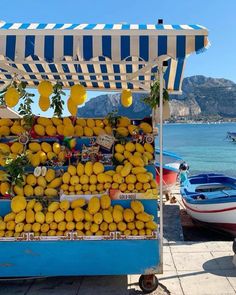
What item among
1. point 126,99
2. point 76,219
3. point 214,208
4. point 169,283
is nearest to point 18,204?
point 76,219

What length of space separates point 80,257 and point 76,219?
0.49 metres

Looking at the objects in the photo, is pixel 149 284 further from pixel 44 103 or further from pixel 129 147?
pixel 44 103

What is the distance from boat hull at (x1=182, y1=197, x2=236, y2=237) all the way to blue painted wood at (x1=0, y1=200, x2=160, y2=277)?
437cm

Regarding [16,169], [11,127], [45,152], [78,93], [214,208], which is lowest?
[214,208]

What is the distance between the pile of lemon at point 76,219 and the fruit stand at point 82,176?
13 millimetres

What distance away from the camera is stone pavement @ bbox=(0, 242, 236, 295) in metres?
4.85

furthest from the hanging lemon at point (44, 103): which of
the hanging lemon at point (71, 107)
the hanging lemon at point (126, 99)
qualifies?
the hanging lemon at point (126, 99)

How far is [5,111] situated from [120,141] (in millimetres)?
3279

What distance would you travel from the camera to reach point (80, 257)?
4809 mm

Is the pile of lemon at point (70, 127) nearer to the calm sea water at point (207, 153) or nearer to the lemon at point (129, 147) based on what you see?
the lemon at point (129, 147)

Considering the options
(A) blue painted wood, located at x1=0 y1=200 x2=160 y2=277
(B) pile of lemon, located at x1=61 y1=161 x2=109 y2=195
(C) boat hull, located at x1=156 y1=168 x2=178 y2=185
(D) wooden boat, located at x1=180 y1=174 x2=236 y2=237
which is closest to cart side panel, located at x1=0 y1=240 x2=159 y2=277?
(A) blue painted wood, located at x1=0 y1=200 x2=160 y2=277

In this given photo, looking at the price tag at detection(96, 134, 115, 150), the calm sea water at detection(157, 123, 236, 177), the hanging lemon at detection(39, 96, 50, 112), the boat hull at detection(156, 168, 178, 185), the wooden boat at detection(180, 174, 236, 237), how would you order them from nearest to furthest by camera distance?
the price tag at detection(96, 134, 115, 150) < the hanging lemon at detection(39, 96, 50, 112) < the wooden boat at detection(180, 174, 236, 237) < the boat hull at detection(156, 168, 178, 185) < the calm sea water at detection(157, 123, 236, 177)

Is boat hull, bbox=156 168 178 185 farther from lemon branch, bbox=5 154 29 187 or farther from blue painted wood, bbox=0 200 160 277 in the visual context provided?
lemon branch, bbox=5 154 29 187

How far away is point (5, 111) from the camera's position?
7562 mm
